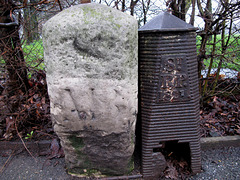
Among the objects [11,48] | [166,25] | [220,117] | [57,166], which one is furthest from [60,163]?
[220,117]

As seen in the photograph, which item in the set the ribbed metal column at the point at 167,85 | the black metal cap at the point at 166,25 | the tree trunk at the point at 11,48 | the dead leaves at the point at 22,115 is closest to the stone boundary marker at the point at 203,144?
the dead leaves at the point at 22,115

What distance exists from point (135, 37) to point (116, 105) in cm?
58

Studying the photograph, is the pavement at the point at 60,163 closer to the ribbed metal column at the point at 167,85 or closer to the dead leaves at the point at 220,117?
the dead leaves at the point at 220,117

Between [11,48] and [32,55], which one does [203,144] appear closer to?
[32,55]

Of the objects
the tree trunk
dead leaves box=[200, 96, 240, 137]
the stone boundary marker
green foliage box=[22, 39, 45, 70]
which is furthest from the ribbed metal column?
green foliage box=[22, 39, 45, 70]

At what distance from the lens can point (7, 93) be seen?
2.64m

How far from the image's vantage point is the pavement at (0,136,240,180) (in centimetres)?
203

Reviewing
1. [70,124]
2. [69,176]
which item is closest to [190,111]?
[70,124]

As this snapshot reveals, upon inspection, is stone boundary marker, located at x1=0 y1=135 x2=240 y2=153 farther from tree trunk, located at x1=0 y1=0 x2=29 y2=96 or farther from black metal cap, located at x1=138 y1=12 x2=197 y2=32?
black metal cap, located at x1=138 y1=12 x2=197 y2=32

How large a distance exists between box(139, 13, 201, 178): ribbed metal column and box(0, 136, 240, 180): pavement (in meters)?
0.36

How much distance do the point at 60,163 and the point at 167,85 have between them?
4.96 feet

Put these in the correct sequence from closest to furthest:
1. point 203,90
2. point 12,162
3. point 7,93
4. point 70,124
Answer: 1. point 70,124
2. point 12,162
3. point 7,93
4. point 203,90

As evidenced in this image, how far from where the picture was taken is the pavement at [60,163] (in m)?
2.03

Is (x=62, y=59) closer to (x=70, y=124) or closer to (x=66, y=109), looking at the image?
(x=66, y=109)
